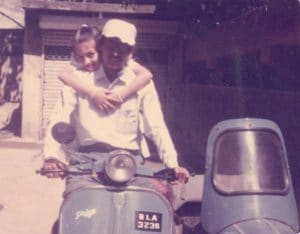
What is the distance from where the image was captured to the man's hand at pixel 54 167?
3.25 metres

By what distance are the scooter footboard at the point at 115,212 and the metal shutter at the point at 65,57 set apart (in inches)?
443

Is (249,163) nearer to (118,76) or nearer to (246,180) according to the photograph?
(246,180)

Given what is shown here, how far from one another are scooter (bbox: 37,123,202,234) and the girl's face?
3.38 feet

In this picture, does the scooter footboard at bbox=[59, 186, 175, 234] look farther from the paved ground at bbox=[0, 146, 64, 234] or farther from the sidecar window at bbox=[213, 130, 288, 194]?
the paved ground at bbox=[0, 146, 64, 234]

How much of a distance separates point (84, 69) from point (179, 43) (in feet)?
33.5

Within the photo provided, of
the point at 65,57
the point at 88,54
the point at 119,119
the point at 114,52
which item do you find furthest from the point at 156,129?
the point at 65,57

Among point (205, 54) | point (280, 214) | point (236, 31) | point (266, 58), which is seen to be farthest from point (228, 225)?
point (205, 54)

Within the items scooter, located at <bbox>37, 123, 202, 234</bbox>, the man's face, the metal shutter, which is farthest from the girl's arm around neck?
the metal shutter

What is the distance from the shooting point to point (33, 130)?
14273 millimetres

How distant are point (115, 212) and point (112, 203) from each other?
0.06m

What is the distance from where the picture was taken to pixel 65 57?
14.7 metres

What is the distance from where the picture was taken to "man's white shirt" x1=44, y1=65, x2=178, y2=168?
3658 millimetres

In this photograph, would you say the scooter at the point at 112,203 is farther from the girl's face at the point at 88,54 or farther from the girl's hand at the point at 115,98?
the girl's face at the point at 88,54

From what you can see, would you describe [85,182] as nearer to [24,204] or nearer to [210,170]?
[210,170]
